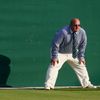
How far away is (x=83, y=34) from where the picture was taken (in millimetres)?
10742

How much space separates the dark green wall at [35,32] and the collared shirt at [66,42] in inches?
24.3

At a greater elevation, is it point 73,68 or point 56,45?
point 56,45

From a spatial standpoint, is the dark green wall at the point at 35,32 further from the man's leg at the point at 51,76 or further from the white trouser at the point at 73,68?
the man's leg at the point at 51,76

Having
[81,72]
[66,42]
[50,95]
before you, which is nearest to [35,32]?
[66,42]

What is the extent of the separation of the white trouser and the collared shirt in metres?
0.13

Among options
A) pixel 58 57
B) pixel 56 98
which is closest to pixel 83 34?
pixel 58 57

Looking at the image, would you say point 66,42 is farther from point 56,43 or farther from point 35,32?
point 35,32

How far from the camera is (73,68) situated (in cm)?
1118

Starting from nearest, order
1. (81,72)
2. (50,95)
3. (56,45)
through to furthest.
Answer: (50,95)
(56,45)
(81,72)

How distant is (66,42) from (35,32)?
796mm

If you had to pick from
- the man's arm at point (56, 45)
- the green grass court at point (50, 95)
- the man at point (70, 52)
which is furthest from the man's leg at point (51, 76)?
the green grass court at point (50, 95)

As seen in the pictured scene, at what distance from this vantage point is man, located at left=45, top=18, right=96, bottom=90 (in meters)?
10.5

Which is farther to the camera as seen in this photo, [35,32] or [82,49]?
[35,32]

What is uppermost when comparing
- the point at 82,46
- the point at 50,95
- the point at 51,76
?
the point at 82,46
